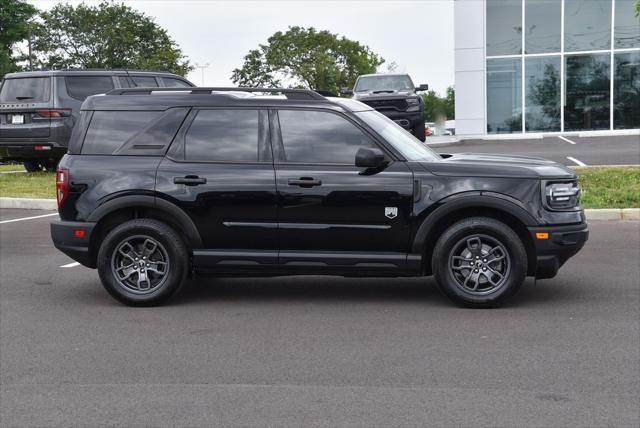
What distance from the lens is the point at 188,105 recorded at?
7719mm

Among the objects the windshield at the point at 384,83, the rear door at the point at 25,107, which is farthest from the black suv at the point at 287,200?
the windshield at the point at 384,83

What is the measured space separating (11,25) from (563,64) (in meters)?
48.7

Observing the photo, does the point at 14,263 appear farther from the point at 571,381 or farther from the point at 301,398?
the point at 571,381

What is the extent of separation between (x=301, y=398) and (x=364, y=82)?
58.0 feet

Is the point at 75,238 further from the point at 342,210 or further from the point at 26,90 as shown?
Result: the point at 26,90

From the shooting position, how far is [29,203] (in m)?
15.5

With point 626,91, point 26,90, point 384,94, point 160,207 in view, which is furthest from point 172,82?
point 626,91

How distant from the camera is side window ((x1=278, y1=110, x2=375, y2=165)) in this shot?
24.5 ft

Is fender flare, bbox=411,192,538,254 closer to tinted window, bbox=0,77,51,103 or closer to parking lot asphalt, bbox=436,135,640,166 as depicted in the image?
parking lot asphalt, bbox=436,135,640,166

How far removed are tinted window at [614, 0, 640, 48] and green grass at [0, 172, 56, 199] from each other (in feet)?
65.8

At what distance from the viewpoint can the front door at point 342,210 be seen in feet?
23.9

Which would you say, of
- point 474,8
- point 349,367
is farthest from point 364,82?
point 349,367

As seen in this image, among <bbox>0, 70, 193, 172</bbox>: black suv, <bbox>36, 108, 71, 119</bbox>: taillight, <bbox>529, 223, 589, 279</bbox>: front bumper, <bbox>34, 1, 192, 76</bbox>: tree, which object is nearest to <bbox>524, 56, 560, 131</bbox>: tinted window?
<bbox>0, 70, 193, 172</bbox>: black suv

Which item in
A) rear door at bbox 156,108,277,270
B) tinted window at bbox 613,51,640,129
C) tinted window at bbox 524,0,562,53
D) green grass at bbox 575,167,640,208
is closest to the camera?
rear door at bbox 156,108,277,270
